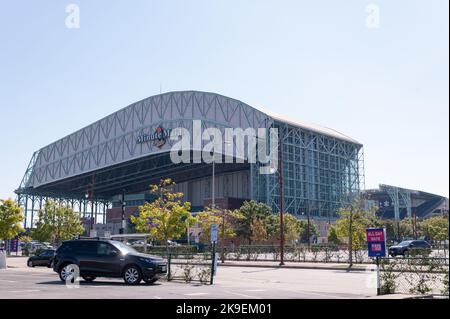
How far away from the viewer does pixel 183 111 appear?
80875mm

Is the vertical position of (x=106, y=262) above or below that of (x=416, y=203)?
below

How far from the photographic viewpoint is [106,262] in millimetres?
19406

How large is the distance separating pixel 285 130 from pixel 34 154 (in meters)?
55.0

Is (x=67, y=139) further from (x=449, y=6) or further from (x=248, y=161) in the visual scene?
(x=449, y=6)

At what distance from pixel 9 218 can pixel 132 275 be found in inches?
1010

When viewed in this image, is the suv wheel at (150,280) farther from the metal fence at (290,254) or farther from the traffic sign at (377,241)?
the metal fence at (290,254)

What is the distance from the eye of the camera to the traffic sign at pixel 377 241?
15.5m

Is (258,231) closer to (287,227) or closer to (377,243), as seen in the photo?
(287,227)

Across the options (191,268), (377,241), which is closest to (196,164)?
(191,268)

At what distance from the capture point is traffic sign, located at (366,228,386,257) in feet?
50.8

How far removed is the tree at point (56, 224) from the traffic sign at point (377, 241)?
2236 inches

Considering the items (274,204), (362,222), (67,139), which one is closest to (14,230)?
(362,222)

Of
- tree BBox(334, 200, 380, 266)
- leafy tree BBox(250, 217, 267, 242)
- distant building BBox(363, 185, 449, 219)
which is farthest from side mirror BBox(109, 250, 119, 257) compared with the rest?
distant building BBox(363, 185, 449, 219)

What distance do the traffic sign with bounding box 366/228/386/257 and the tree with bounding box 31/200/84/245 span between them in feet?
186
